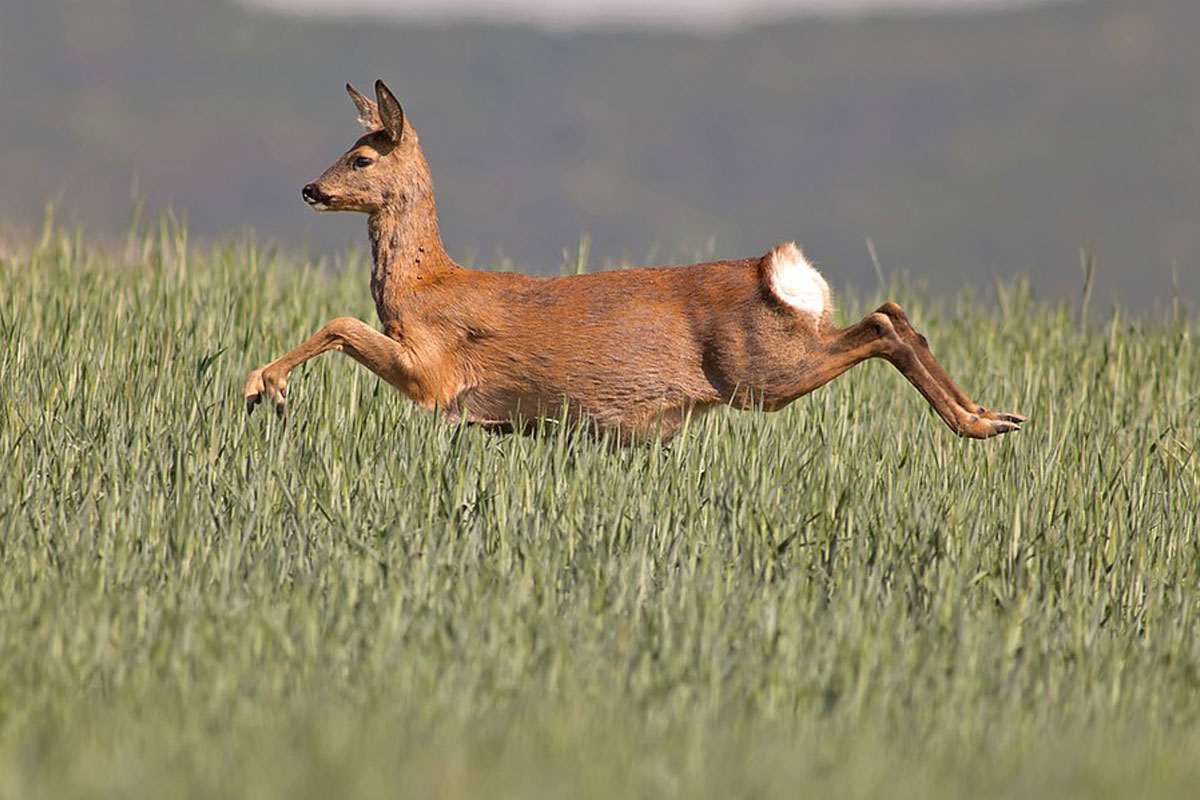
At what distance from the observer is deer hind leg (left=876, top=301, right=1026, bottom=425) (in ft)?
21.0

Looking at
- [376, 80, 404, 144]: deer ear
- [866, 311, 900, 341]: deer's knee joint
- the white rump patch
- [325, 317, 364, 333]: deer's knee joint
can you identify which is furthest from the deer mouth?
[866, 311, 900, 341]: deer's knee joint

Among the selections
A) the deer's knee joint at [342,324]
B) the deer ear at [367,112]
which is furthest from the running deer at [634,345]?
the deer ear at [367,112]

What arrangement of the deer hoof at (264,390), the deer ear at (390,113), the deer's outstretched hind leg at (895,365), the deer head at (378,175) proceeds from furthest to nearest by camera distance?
the deer head at (378,175) → the deer ear at (390,113) → the deer's outstretched hind leg at (895,365) → the deer hoof at (264,390)

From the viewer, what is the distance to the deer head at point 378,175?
21.8 ft

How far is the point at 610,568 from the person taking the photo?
497 cm

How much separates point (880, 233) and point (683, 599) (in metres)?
188

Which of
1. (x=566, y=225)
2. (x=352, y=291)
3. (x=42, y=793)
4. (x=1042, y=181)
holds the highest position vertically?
(x=1042, y=181)

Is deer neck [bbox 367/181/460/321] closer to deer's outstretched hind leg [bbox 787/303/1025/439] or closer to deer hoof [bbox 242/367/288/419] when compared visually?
deer hoof [bbox 242/367/288/419]

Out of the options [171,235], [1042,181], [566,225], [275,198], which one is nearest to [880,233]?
[1042,181]

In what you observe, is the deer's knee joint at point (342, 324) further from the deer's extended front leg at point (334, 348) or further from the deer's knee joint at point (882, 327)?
the deer's knee joint at point (882, 327)

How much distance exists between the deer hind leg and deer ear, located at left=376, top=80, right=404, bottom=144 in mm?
1841

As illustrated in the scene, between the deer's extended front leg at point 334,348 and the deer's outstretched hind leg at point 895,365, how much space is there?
4.61 feet

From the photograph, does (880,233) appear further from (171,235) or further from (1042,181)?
(171,235)

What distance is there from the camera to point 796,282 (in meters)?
6.49
